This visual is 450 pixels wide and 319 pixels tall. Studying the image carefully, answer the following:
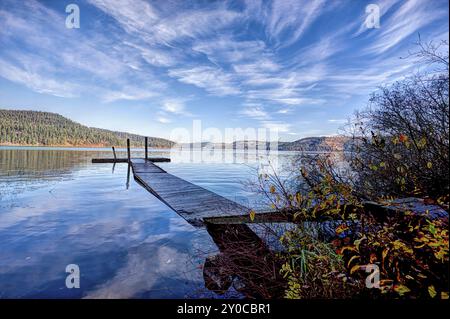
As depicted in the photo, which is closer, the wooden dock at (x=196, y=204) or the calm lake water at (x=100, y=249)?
the calm lake water at (x=100, y=249)

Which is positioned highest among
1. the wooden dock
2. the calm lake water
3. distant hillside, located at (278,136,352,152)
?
distant hillside, located at (278,136,352,152)

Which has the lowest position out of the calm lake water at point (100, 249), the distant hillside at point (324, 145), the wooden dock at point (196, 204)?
the calm lake water at point (100, 249)

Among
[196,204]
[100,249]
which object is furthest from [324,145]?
[100,249]

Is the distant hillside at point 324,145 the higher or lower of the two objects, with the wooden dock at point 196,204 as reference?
A: higher

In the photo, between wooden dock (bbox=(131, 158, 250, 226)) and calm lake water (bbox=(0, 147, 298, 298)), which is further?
wooden dock (bbox=(131, 158, 250, 226))

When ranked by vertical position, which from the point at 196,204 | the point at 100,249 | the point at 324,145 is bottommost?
the point at 100,249

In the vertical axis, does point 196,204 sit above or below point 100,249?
above

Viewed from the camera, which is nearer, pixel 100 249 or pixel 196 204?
pixel 100 249

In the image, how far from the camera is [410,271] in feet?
9.79

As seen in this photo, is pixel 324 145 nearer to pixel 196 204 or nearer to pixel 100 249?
pixel 196 204

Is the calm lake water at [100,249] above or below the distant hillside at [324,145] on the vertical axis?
below
